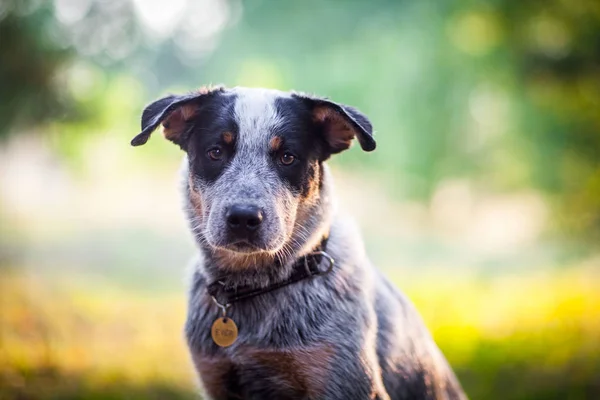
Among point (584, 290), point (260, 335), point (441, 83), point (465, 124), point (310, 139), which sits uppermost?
point (441, 83)

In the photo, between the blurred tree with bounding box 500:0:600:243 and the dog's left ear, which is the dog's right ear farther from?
the blurred tree with bounding box 500:0:600:243

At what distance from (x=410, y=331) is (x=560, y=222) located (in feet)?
11.5

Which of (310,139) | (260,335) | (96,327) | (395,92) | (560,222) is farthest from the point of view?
(560,222)

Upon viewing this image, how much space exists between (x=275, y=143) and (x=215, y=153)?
22cm

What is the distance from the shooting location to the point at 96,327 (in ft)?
13.0

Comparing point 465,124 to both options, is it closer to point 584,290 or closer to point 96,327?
point 584,290

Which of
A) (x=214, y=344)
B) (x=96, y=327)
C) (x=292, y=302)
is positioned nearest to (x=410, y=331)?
(x=292, y=302)

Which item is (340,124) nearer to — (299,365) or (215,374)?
(299,365)

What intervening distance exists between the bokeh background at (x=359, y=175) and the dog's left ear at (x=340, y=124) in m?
1.53

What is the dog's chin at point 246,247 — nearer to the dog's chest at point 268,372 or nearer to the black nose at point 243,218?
the black nose at point 243,218

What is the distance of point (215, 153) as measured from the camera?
7.27 feet

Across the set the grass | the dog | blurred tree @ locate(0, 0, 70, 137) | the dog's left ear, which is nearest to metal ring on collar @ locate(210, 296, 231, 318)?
the dog

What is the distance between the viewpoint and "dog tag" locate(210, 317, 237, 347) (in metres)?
2.15

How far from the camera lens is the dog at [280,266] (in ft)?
6.80
